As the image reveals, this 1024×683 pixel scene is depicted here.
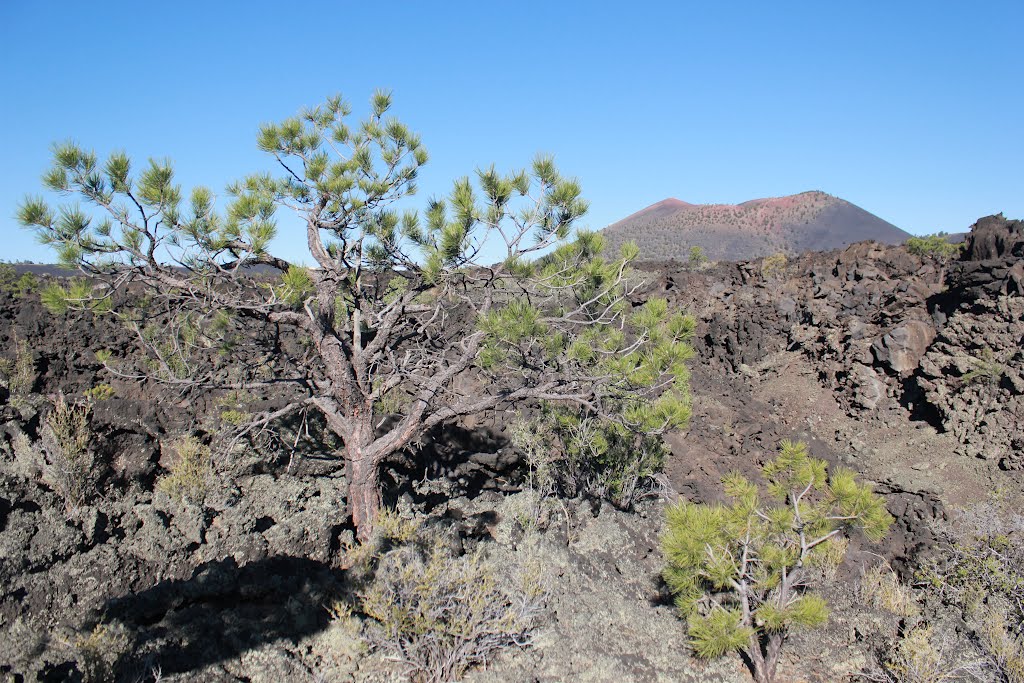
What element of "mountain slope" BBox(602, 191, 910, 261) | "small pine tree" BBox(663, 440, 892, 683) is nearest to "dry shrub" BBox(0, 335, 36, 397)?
"small pine tree" BBox(663, 440, 892, 683)

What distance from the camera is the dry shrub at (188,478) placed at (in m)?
5.00

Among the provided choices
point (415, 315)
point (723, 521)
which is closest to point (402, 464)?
point (415, 315)

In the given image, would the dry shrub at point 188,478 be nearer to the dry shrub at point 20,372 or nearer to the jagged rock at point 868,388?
the dry shrub at point 20,372

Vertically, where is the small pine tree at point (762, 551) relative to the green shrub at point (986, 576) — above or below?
above

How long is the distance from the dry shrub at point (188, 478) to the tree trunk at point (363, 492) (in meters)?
1.34

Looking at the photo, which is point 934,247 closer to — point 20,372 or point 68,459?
point 68,459

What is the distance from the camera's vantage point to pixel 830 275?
1434cm

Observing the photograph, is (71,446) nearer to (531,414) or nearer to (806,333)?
(531,414)

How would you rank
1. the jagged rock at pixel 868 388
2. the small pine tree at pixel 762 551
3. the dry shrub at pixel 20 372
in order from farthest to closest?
the jagged rock at pixel 868 388 < the dry shrub at pixel 20 372 < the small pine tree at pixel 762 551

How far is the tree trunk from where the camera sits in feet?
15.4

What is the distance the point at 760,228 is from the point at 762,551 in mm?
48171

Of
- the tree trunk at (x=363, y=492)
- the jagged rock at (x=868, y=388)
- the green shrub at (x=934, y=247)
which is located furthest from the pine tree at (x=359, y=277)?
the green shrub at (x=934, y=247)

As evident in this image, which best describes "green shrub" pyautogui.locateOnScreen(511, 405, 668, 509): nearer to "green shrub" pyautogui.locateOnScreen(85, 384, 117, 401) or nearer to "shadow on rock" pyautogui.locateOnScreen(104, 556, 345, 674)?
"shadow on rock" pyautogui.locateOnScreen(104, 556, 345, 674)

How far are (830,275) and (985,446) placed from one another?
671cm
